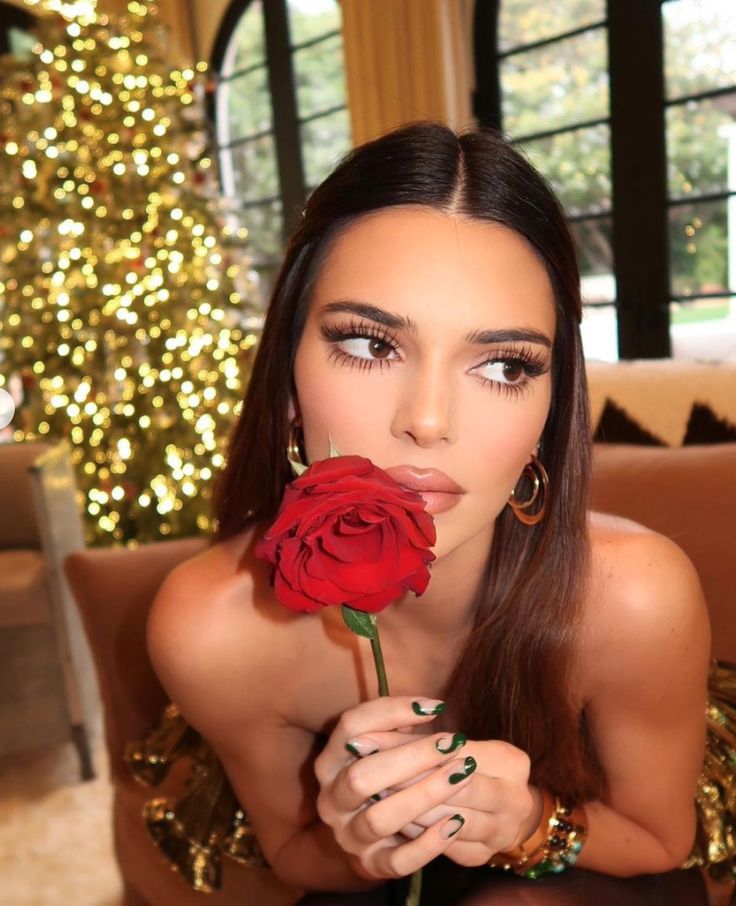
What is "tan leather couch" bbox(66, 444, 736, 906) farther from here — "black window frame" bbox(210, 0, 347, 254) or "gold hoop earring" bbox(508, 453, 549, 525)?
"black window frame" bbox(210, 0, 347, 254)

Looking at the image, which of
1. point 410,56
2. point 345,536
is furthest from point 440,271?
point 410,56

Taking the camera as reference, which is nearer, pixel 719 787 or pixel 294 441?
pixel 294 441

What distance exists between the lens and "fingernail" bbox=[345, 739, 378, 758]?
959mm

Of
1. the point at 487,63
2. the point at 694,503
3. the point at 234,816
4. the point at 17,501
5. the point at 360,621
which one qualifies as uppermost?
the point at 487,63

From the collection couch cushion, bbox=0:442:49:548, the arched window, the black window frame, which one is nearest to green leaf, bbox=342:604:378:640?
couch cushion, bbox=0:442:49:548

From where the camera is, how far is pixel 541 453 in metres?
1.30

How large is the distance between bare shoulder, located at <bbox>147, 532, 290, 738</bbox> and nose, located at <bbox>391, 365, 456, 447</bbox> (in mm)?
418

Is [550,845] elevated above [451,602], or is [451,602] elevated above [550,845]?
[451,602]

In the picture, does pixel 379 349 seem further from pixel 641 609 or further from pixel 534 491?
pixel 641 609

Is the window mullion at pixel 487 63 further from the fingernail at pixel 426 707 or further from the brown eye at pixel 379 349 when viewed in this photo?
the fingernail at pixel 426 707

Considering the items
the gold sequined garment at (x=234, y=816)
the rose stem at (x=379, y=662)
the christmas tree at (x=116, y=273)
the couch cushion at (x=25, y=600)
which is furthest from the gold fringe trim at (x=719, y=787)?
the christmas tree at (x=116, y=273)

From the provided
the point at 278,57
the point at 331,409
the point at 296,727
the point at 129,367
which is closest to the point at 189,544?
the point at 296,727

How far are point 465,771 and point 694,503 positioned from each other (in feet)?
2.50

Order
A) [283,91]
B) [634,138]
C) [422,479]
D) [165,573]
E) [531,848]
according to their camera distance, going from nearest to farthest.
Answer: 1. [422,479]
2. [531,848]
3. [165,573]
4. [634,138]
5. [283,91]
